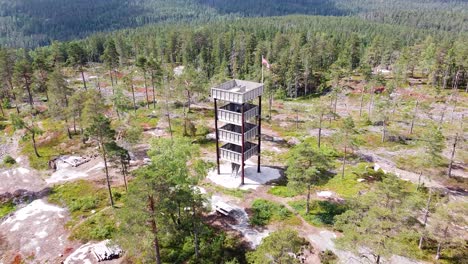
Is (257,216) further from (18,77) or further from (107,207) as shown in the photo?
(18,77)

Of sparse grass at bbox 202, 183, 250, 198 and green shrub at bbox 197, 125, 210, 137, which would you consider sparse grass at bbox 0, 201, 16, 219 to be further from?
green shrub at bbox 197, 125, 210, 137

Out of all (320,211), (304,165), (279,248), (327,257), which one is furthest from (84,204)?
(327,257)

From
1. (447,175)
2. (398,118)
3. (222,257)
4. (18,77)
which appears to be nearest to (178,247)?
(222,257)

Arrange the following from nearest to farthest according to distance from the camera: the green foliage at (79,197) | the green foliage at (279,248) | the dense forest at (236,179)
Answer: the green foliage at (279,248) < the dense forest at (236,179) < the green foliage at (79,197)

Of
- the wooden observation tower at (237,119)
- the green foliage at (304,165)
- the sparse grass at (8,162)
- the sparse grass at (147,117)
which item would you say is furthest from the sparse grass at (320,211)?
the sparse grass at (8,162)

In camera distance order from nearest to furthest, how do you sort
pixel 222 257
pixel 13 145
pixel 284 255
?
pixel 284 255 < pixel 222 257 < pixel 13 145

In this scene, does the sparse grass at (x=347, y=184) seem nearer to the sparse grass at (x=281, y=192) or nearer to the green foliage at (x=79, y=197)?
the sparse grass at (x=281, y=192)

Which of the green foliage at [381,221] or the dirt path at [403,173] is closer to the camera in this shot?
the green foliage at [381,221]

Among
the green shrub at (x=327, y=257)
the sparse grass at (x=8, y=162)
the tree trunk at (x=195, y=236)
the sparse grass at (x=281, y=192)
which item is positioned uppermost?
the tree trunk at (x=195, y=236)
